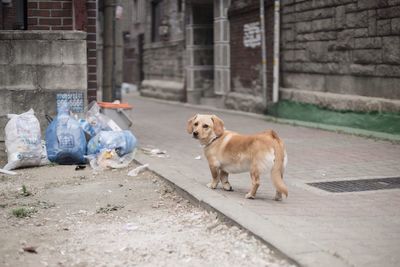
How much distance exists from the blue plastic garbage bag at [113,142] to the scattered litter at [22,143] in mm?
697

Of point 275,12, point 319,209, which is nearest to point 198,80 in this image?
point 275,12

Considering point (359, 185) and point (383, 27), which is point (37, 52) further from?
point (383, 27)

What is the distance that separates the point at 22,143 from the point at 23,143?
0.01 m

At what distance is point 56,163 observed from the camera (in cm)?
779

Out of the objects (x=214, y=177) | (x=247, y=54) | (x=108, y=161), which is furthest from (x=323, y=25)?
(x=214, y=177)

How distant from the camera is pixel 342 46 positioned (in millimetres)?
11164

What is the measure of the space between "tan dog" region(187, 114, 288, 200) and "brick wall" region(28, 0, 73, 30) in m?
4.00

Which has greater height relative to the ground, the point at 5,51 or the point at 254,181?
the point at 5,51

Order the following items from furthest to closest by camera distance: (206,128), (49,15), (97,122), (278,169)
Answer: (49,15)
(97,122)
(206,128)
(278,169)

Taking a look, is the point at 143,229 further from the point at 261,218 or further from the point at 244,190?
Result: the point at 244,190

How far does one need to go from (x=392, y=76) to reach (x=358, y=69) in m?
0.96

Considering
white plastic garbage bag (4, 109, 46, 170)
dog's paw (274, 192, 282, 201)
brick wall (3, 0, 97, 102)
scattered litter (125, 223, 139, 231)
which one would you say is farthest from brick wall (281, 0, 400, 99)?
scattered litter (125, 223, 139, 231)

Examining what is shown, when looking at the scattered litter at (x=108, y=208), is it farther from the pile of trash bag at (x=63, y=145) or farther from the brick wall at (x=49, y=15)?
the brick wall at (x=49, y=15)

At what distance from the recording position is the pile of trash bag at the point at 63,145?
24.6 feet
